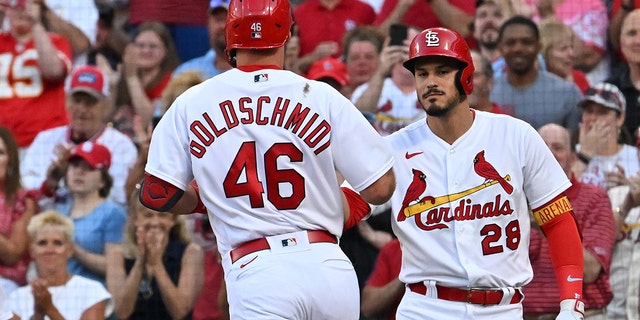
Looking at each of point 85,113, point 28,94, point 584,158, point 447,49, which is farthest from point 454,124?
point 28,94

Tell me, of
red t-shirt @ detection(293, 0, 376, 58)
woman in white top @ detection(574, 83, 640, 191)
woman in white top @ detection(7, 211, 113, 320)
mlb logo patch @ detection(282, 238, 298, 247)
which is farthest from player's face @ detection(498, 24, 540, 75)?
mlb logo patch @ detection(282, 238, 298, 247)

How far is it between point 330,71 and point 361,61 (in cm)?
32

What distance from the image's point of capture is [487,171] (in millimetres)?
4207

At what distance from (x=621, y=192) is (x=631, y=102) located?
585 mm

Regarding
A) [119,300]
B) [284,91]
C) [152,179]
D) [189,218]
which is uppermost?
[284,91]

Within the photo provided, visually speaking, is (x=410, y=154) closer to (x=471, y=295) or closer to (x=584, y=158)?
(x=471, y=295)

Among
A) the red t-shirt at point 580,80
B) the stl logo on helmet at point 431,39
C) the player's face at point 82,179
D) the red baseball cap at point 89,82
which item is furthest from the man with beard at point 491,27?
the stl logo on helmet at point 431,39

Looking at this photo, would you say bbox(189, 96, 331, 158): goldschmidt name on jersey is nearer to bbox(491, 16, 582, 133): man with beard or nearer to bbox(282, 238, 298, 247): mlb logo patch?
bbox(282, 238, 298, 247): mlb logo patch

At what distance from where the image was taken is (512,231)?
4.16m

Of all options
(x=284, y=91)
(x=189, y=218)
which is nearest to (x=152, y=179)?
(x=284, y=91)

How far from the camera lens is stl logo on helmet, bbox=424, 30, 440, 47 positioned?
4230 mm

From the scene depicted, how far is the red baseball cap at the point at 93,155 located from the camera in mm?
7051

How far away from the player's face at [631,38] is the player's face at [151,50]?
118 inches

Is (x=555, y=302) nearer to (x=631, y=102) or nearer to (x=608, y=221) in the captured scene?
(x=608, y=221)
